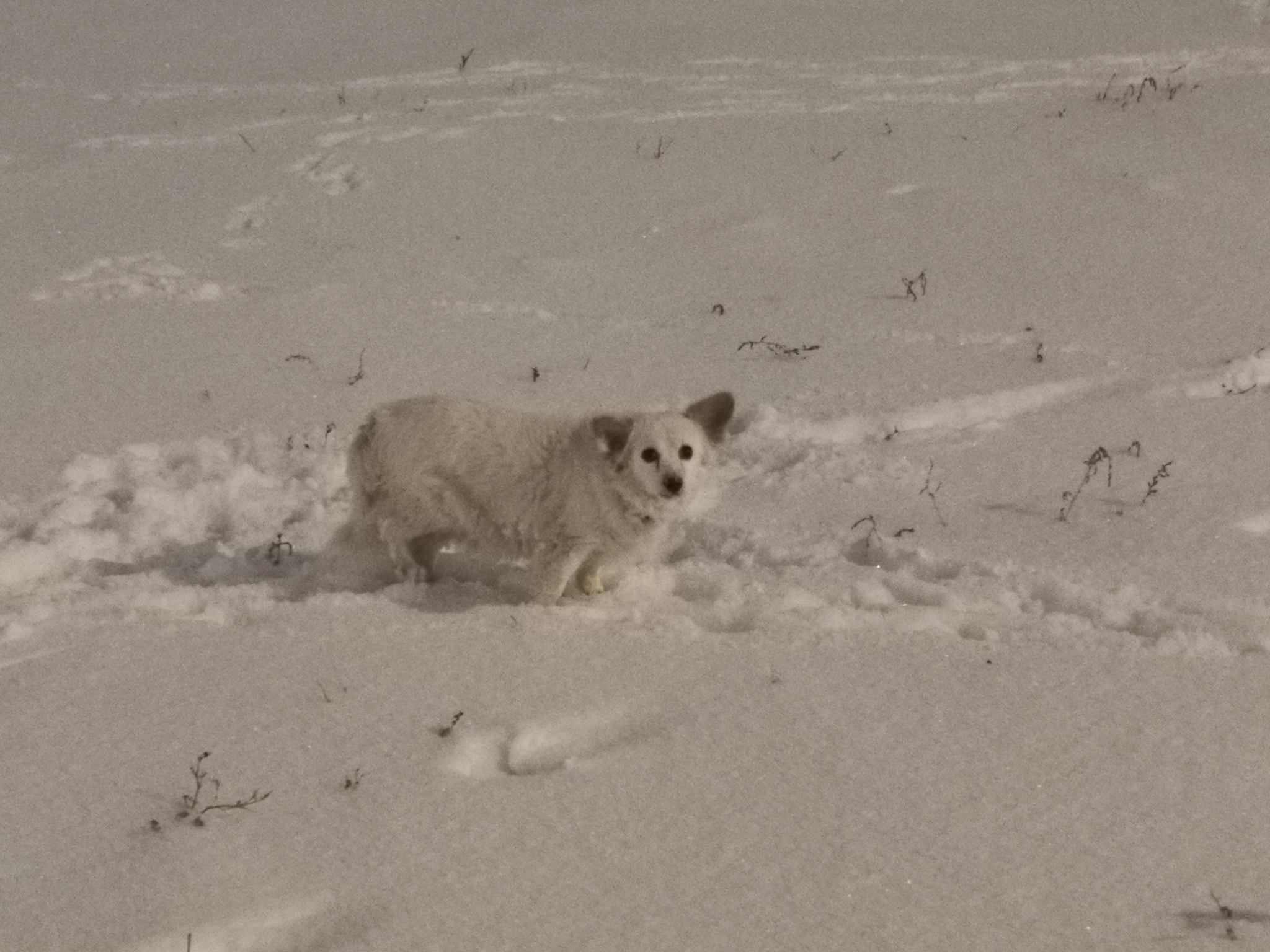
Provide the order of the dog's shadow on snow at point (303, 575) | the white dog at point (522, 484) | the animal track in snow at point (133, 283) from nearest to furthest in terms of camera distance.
A: the white dog at point (522, 484), the dog's shadow on snow at point (303, 575), the animal track in snow at point (133, 283)

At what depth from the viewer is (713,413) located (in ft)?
14.4

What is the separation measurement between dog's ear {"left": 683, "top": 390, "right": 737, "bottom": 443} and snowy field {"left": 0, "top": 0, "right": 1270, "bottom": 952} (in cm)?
45

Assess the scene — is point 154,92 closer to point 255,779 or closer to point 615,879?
point 255,779

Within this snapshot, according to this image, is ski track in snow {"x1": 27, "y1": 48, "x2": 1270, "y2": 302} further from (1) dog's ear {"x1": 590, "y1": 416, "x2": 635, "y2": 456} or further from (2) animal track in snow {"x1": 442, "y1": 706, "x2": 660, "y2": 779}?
(2) animal track in snow {"x1": 442, "y1": 706, "x2": 660, "y2": 779}

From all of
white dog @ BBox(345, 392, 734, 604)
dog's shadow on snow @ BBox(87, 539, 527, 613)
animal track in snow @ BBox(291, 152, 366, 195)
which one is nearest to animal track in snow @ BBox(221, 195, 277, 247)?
animal track in snow @ BBox(291, 152, 366, 195)

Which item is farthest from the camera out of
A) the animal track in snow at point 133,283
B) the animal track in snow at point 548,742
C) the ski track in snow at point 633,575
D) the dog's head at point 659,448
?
the animal track in snow at point 133,283

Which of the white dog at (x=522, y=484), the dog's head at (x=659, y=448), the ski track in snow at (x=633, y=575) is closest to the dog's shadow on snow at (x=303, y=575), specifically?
the ski track in snow at (x=633, y=575)

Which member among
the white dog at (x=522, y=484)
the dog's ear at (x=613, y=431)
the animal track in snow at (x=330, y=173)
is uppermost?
the animal track in snow at (x=330, y=173)

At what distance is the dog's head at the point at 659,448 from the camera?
4.21 meters

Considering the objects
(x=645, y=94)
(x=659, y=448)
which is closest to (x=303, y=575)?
(x=659, y=448)

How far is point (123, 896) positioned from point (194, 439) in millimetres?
3013

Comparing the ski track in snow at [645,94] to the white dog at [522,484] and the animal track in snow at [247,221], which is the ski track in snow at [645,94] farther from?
the white dog at [522,484]

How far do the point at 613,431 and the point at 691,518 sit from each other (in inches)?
28.6

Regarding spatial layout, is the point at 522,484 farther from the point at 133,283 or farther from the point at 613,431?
the point at 133,283
